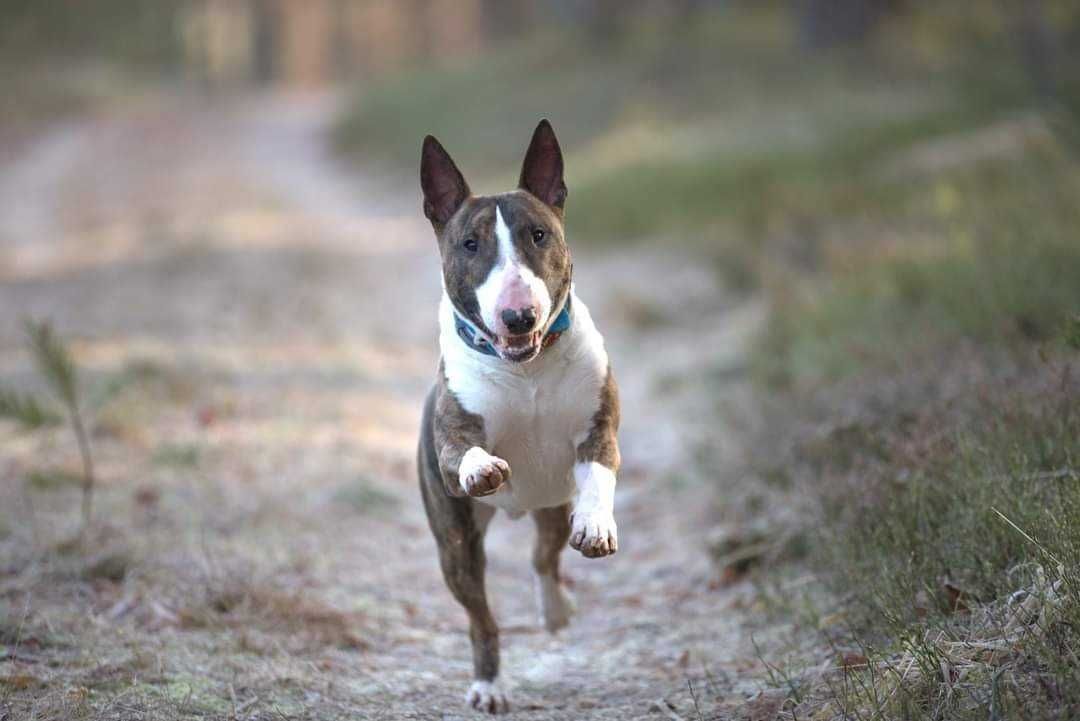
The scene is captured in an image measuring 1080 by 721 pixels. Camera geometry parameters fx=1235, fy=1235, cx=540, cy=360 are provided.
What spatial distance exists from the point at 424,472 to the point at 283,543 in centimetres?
163

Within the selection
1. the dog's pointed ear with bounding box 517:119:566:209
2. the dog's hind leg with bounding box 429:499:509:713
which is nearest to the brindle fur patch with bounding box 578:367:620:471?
the dog's hind leg with bounding box 429:499:509:713

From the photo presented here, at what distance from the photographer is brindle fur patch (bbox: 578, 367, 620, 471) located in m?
4.62

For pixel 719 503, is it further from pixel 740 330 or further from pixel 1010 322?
pixel 740 330

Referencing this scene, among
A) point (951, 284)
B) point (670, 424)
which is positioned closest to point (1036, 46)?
point (951, 284)

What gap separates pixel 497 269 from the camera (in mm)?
4363

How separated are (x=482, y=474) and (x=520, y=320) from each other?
1.77ft

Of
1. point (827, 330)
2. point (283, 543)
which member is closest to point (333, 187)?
point (827, 330)

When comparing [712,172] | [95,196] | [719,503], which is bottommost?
[719,503]

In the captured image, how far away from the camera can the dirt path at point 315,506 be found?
4.91m

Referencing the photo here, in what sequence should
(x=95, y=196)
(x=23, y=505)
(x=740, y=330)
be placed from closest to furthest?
1. (x=23, y=505)
2. (x=740, y=330)
3. (x=95, y=196)

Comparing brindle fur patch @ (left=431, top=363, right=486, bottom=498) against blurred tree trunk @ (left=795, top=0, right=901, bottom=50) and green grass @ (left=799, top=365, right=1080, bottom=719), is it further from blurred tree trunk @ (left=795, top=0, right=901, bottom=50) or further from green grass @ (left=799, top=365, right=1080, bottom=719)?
blurred tree trunk @ (left=795, top=0, right=901, bottom=50)

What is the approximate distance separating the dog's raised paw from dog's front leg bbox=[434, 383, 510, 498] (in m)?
0.86

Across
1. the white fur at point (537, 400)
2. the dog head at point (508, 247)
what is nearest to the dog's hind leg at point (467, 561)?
the white fur at point (537, 400)

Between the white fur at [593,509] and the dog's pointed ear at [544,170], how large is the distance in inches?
42.8
